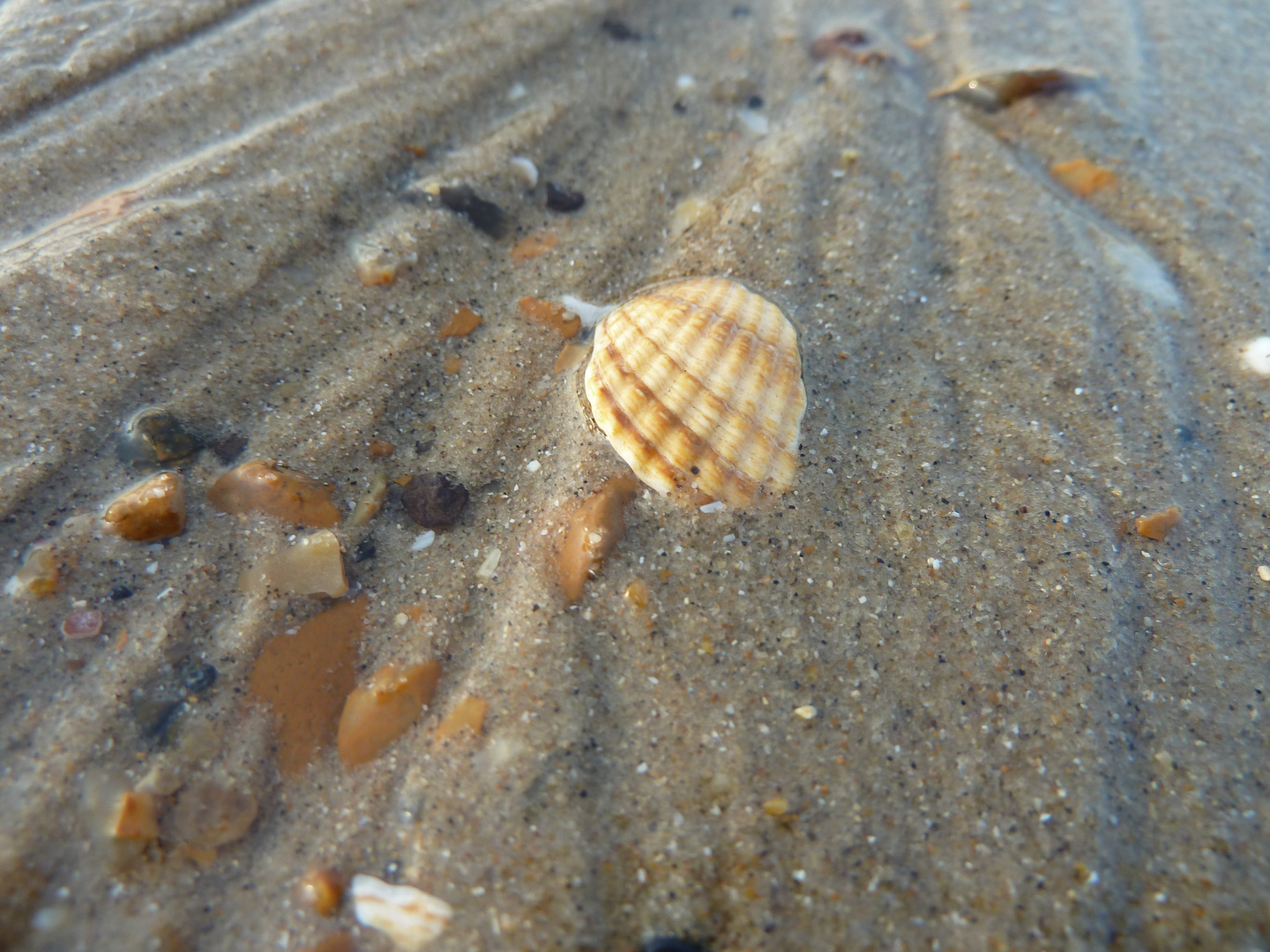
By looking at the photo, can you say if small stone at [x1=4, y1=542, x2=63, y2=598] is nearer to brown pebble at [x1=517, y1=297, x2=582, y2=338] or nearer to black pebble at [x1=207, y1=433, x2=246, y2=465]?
black pebble at [x1=207, y1=433, x2=246, y2=465]

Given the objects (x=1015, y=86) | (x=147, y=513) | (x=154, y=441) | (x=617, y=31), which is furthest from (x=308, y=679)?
(x=1015, y=86)

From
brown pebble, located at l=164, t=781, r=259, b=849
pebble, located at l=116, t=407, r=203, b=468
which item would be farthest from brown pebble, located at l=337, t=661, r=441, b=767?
pebble, located at l=116, t=407, r=203, b=468

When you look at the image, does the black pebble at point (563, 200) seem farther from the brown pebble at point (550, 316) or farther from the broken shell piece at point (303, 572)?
the broken shell piece at point (303, 572)

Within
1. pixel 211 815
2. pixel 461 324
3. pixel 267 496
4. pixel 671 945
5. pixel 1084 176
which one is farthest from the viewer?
pixel 1084 176

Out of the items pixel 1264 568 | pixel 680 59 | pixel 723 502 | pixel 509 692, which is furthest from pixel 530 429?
pixel 1264 568

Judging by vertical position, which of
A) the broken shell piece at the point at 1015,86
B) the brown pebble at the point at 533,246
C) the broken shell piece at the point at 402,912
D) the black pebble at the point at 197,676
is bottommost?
the broken shell piece at the point at 402,912

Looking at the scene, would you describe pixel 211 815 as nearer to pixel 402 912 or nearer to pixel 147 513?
pixel 402 912

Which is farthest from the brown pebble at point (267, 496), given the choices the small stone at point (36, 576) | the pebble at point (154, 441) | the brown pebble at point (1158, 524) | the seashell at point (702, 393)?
the brown pebble at point (1158, 524)
